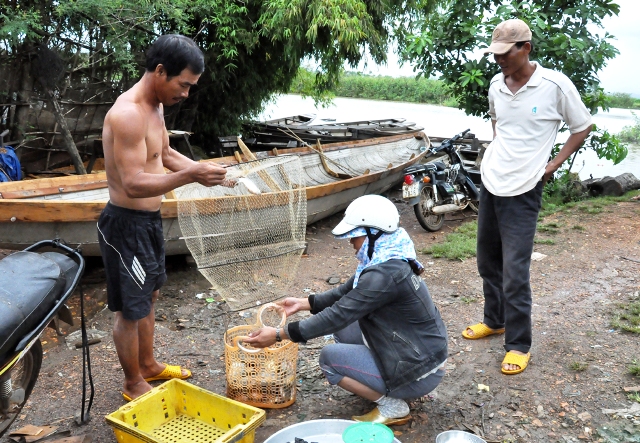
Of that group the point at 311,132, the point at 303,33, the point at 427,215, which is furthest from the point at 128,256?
Answer: the point at 311,132

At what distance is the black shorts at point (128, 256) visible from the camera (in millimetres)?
3098

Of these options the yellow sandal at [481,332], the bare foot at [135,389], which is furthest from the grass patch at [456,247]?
the bare foot at [135,389]

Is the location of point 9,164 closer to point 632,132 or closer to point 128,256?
point 128,256

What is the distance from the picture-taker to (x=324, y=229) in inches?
314

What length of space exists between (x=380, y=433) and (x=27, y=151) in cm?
770

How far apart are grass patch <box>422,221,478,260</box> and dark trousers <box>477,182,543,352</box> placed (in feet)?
7.91

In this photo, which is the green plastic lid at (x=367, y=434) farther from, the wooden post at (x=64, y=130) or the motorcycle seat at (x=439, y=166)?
the wooden post at (x=64, y=130)

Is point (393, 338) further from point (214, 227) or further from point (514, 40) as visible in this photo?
point (214, 227)

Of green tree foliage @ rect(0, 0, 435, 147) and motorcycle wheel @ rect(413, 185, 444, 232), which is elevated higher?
green tree foliage @ rect(0, 0, 435, 147)

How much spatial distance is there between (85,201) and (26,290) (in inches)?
108

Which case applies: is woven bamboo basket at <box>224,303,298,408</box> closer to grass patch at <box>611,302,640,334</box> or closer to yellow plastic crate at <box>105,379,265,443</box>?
yellow plastic crate at <box>105,379,265,443</box>

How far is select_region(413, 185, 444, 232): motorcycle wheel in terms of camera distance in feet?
25.6

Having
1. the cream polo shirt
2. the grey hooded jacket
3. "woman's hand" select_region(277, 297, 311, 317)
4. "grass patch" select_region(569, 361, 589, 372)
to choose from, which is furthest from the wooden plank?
"grass patch" select_region(569, 361, 589, 372)

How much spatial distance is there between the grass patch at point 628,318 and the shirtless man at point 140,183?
329cm
